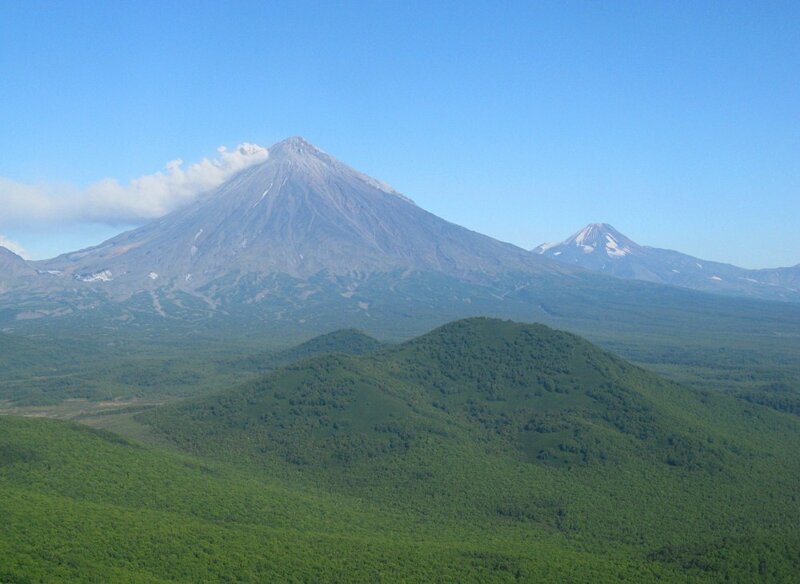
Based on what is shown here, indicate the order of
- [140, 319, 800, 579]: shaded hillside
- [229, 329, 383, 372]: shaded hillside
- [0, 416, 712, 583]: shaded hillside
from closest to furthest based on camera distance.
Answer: [0, 416, 712, 583]: shaded hillside
[140, 319, 800, 579]: shaded hillside
[229, 329, 383, 372]: shaded hillside

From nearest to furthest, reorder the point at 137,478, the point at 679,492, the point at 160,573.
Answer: the point at 160,573
the point at 137,478
the point at 679,492

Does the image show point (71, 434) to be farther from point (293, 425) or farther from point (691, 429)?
point (691, 429)

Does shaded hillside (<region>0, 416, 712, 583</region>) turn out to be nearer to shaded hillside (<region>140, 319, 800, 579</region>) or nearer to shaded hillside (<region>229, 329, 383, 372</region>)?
shaded hillside (<region>140, 319, 800, 579</region>)

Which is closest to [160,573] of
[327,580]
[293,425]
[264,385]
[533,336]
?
[327,580]

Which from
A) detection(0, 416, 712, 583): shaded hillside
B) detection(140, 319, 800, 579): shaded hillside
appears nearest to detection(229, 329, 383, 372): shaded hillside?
detection(140, 319, 800, 579): shaded hillside

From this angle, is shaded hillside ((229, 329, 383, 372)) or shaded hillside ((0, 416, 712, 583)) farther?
shaded hillside ((229, 329, 383, 372))

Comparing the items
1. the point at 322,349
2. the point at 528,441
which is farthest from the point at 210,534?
the point at 322,349

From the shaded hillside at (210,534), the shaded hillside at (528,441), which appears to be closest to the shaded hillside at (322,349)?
the shaded hillside at (528,441)

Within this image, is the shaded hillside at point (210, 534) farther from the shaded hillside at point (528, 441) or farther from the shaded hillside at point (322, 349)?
the shaded hillside at point (322, 349)
